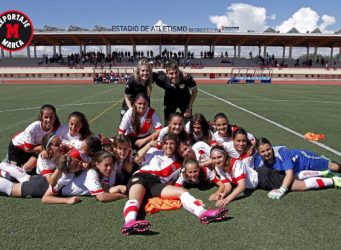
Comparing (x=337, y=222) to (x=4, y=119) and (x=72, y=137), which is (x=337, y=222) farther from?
(x=4, y=119)

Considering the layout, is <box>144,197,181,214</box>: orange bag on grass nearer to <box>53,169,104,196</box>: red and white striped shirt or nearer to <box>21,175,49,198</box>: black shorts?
<box>53,169,104,196</box>: red and white striped shirt

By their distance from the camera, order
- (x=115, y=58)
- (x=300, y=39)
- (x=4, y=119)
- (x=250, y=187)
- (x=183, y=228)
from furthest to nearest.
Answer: (x=115, y=58) < (x=300, y=39) < (x=4, y=119) < (x=250, y=187) < (x=183, y=228)

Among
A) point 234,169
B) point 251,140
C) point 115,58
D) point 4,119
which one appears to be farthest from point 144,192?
point 115,58

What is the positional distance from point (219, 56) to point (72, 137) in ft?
168

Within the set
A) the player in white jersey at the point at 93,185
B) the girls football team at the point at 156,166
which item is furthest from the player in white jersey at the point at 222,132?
the player in white jersey at the point at 93,185

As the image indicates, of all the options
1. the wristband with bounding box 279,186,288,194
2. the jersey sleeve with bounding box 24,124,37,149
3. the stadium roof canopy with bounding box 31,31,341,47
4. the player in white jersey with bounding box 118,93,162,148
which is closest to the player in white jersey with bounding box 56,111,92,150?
the jersey sleeve with bounding box 24,124,37,149

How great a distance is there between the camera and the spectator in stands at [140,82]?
5.66 meters

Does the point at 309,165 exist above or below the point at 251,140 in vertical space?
below

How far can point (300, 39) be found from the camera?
49.4m

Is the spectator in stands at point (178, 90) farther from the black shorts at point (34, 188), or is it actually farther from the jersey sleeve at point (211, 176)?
the black shorts at point (34, 188)

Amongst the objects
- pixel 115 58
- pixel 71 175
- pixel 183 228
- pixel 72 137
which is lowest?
pixel 183 228

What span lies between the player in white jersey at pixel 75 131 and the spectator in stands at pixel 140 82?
4.52ft

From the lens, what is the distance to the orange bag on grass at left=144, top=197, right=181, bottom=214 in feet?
11.9

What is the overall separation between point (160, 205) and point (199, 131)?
1.66m
